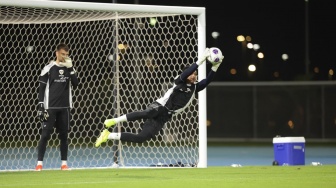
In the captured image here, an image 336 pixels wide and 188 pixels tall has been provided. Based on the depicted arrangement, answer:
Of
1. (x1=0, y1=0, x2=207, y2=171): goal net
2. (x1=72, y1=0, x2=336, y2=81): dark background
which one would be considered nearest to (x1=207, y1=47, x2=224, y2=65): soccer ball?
(x1=0, y1=0, x2=207, y2=171): goal net

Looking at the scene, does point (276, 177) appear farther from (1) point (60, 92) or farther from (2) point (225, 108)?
(2) point (225, 108)

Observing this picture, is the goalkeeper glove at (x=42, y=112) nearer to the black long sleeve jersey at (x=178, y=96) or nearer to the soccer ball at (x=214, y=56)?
the black long sleeve jersey at (x=178, y=96)

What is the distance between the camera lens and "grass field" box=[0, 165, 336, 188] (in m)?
12.7

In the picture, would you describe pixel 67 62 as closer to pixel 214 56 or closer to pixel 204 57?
pixel 204 57

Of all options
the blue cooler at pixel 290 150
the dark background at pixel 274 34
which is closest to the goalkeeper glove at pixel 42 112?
the blue cooler at pixel 290 150

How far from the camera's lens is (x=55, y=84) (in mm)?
16062

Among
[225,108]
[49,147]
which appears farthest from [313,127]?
[49,147]

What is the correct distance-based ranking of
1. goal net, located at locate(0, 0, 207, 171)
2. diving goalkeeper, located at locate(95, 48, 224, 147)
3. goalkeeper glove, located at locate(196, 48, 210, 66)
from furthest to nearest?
goal net, located at locate(0, 0, 207, 171) → goalkeeper glove, located at locate(196, 48, 210, 66) → diving goalkeeper, located at locate(95, 48, 224, 147)

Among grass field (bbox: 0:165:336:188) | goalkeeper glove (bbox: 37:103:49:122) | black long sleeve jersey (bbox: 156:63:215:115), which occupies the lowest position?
grass field (bbox: 0:165:336:188)

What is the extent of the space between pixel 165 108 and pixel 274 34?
34.9 m

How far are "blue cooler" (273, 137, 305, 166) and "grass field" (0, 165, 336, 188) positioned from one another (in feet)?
2.86

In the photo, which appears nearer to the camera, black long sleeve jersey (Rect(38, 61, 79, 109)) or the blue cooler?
black long sleeve jersey (Rect(38, 61, 79, 109))

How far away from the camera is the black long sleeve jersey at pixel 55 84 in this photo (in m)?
16.0

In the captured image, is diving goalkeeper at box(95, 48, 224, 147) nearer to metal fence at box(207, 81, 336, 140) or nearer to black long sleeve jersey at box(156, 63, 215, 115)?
black long sleeve jersey at box(156, 63, 215, 115)
